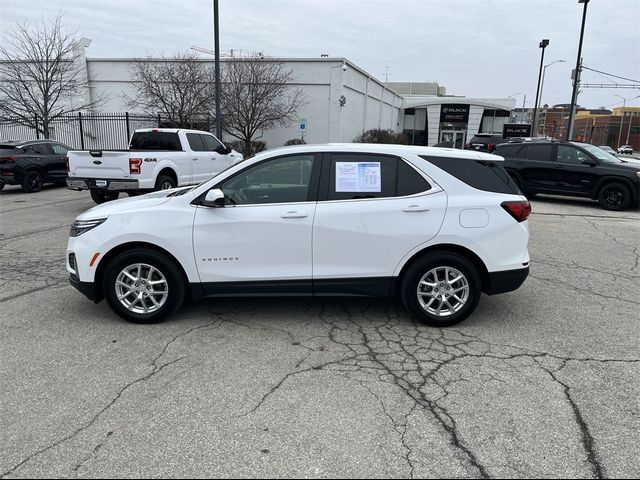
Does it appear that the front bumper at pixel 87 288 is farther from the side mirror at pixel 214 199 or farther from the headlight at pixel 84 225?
the side mirror at pixel 214 199

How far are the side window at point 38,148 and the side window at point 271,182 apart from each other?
14.2m

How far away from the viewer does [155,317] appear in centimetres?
466

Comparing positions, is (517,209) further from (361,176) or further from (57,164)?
(57,164)

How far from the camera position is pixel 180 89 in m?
26.1

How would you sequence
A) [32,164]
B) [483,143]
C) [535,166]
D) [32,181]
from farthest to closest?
[483,143], [32,181], [32,164], [535,166]

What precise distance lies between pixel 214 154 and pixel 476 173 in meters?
10.1

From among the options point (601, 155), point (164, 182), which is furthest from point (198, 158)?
point (601, 155)

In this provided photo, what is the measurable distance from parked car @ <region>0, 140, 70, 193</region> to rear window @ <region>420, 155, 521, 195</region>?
1498 cm

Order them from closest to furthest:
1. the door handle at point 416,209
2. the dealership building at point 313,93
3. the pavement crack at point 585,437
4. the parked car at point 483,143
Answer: the pavement crack at point 585,437 < the door handle at point 416,209 < the parked car at point 483,143 < the dealership building at point 313,93

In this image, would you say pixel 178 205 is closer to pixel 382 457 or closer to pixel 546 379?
pixel 382 457

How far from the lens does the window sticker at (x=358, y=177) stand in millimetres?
4590

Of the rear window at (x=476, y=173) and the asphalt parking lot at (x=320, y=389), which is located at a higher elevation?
the rear window at (x=476, y=173)

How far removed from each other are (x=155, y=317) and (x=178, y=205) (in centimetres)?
111

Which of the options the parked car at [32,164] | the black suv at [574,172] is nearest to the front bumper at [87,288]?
the black suv at [574,172]
